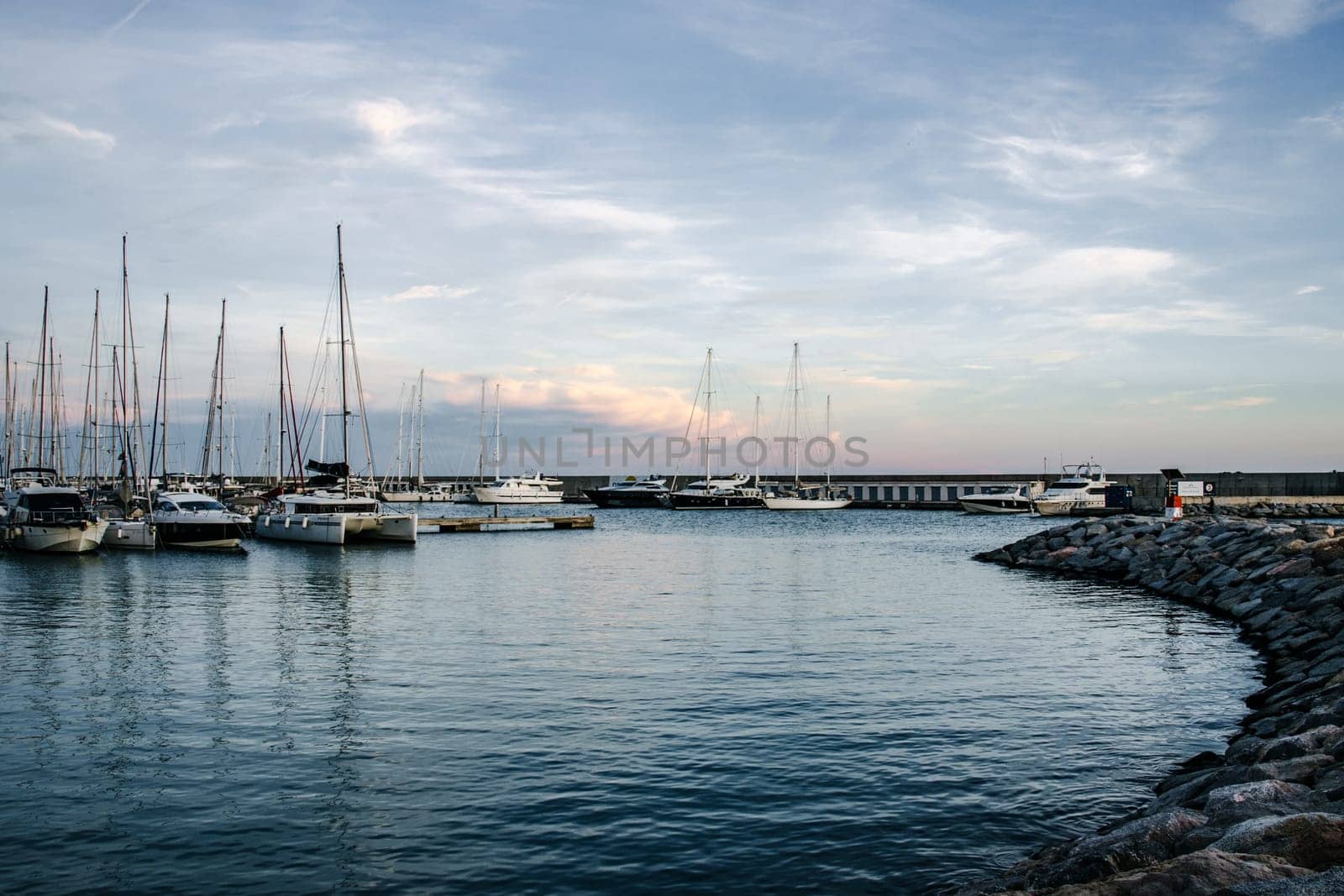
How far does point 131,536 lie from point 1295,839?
54514 millimetres

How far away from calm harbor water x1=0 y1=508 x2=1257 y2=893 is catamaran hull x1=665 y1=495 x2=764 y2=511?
89.8 meters

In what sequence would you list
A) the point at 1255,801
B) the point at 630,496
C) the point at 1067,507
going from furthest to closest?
the point at 630,496 < the point at 1067,507 < the point at 1255,801

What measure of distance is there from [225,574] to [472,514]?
68508mm

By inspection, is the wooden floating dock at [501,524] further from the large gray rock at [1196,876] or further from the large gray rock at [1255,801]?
the large gray rock at [1196,876]

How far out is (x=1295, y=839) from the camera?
7.60 m

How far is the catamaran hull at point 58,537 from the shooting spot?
48.2 m

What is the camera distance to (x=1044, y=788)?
12555 mm

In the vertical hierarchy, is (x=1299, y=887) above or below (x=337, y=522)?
above

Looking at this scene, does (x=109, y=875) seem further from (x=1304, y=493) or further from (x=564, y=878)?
(x=1304, y=493)

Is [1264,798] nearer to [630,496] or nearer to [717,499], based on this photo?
[717,499]

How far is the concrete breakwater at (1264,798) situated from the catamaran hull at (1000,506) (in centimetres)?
8356

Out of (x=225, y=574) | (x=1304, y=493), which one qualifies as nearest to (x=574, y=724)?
(x=225, y=574)

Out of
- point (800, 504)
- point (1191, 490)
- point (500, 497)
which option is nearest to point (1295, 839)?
point (1191, 490)

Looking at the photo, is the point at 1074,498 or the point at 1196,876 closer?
the point at 1196,876
